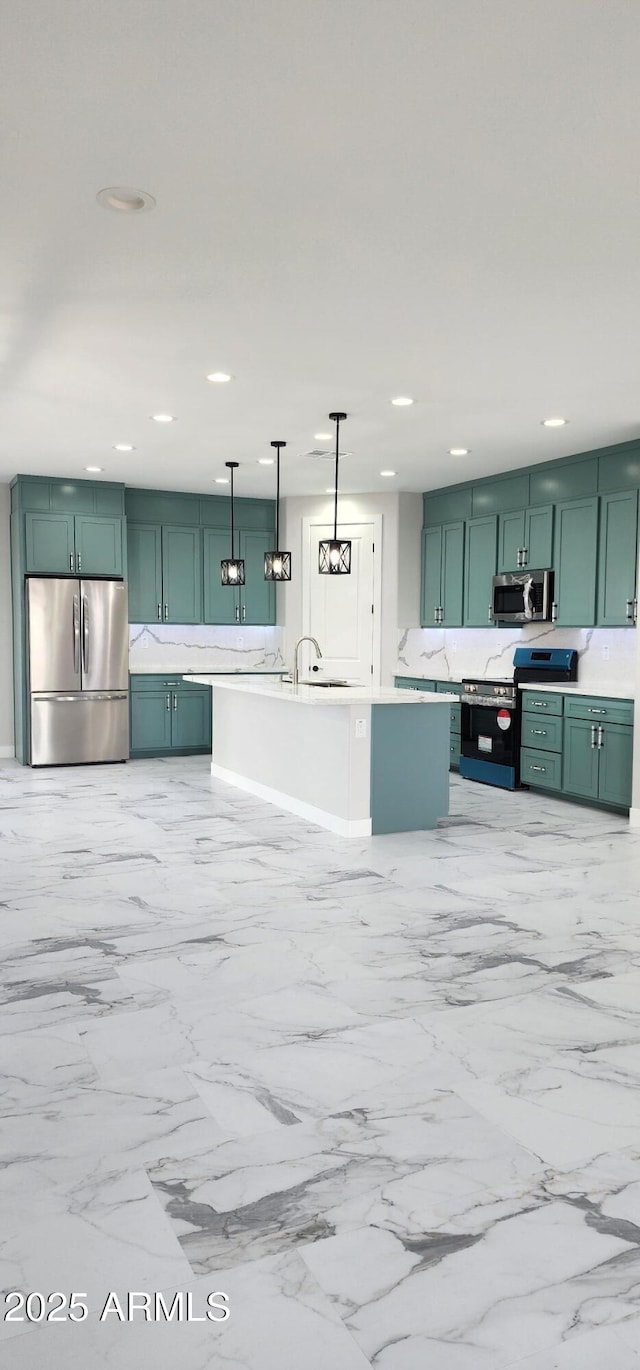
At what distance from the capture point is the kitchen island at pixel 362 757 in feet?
17.7

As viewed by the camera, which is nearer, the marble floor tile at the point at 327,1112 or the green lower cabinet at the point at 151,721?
the marble floor tile at the point at 327,1112

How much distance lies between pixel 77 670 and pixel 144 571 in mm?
1267

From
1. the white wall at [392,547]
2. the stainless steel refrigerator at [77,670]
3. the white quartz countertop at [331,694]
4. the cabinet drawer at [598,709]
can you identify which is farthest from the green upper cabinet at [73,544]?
the cabinet drawer at [598,709]

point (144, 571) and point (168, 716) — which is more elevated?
point (144, 571)

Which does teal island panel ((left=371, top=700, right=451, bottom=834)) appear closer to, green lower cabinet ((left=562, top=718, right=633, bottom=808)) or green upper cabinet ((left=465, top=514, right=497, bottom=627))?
green lower cabinet ((left=562, top=718, right=633, bottom=808))

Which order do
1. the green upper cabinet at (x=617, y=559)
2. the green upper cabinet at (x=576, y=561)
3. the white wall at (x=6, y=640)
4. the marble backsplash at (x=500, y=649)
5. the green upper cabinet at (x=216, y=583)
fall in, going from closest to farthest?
the green upper cabinet at (x=617, y=559) < the green upper cabinet at (x=576, y=561) < the marble backsplash at (x=500, y=649) < the white wall at (x=6, y=640) < the green upper cabinet at (x=216, y=583)

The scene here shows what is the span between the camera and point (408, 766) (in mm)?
5609

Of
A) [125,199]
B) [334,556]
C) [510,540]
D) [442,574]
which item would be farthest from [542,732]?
[125,199]

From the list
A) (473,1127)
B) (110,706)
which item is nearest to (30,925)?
(473,1127)

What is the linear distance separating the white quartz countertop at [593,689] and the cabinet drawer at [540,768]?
47 cm

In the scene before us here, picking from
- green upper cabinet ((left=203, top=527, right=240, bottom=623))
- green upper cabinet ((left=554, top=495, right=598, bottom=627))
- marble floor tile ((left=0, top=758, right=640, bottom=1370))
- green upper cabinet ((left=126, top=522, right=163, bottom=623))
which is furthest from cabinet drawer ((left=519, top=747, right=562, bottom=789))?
green upper cabinet ((left=126, top=522, right=163, bottom=623))

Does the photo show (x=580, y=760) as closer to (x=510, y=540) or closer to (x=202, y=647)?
(x=510, y=540)

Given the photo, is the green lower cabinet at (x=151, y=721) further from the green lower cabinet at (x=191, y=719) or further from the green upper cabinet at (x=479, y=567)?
the green upper cabinet at (x=479, y=567)

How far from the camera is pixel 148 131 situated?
2.45 meters
